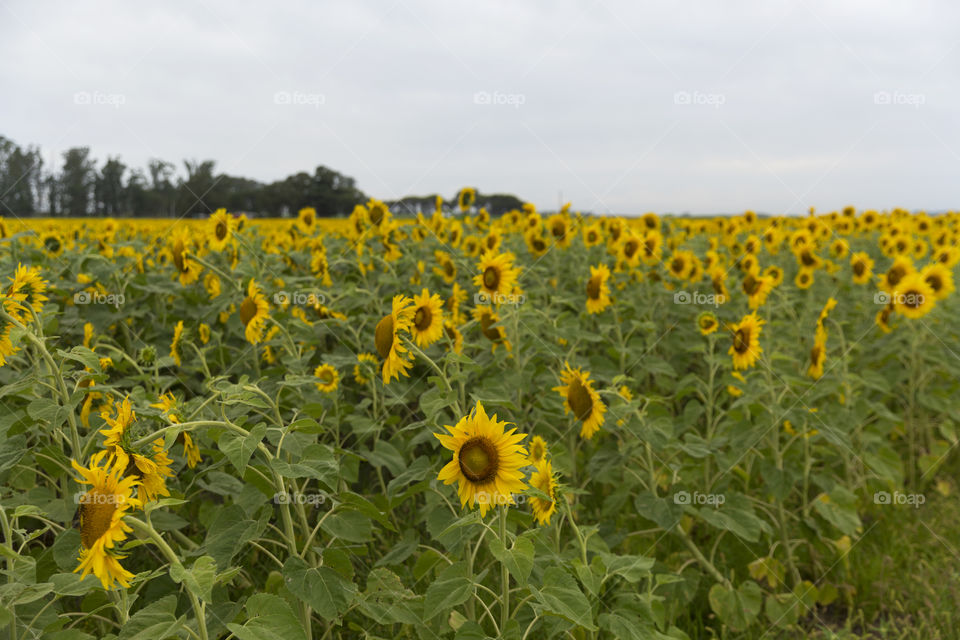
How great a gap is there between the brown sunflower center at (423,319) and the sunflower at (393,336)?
482 mm

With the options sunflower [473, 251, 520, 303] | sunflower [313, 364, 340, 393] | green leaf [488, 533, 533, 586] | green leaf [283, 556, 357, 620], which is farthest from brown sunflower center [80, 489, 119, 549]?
sunflower [473, 251, 520, 303]

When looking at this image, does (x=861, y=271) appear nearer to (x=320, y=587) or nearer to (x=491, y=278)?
(x=491, y=278)

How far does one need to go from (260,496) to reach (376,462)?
0.77 m

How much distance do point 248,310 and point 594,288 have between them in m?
2.34

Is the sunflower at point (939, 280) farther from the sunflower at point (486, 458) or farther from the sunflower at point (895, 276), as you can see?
the sunflower at point (486, 458)

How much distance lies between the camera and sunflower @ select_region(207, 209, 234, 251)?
492 cm

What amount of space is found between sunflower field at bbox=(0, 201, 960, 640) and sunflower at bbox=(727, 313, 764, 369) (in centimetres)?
2

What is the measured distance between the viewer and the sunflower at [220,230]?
4918mm

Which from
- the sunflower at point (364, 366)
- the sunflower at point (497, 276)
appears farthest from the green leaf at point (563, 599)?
the sunflower at point (497, 276)

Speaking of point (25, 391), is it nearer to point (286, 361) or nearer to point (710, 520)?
point (286, 361)

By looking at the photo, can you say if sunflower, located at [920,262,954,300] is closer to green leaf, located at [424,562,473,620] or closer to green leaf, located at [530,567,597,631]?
green leaf, located at [530,567,597,631]

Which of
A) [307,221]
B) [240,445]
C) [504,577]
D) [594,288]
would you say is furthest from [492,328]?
[307,221]

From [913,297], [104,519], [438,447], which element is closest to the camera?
[104,519]

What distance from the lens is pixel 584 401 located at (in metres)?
2.97
